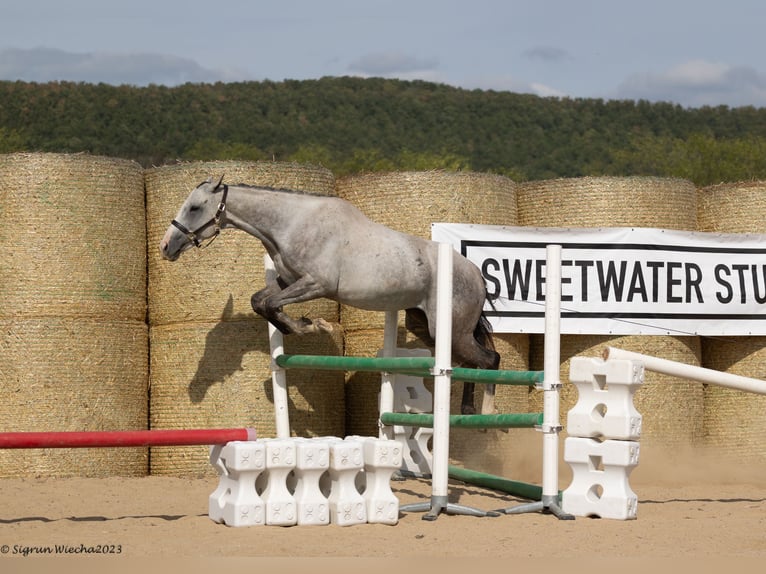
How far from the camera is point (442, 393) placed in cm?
690

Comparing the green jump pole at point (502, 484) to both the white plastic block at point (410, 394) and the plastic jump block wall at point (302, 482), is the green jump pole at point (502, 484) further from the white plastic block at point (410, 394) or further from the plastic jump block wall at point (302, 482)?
the plastic jump block wall at point (302, 482)

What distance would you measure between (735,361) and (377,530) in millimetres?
→ 4388

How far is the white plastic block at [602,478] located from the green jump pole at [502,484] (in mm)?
214

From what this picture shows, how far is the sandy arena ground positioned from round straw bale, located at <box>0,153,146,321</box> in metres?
1.25

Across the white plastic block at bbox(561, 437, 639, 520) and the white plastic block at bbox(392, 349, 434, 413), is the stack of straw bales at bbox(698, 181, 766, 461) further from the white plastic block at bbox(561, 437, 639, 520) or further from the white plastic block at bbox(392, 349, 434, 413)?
the white plastic block at bbox(561, 437, 639, 520)

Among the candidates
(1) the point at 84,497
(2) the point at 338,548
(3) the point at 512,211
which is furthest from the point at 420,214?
(2) the point at 338,548

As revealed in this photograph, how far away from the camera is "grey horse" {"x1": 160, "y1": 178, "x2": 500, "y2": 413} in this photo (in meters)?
8.02

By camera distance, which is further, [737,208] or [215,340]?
[737,208]

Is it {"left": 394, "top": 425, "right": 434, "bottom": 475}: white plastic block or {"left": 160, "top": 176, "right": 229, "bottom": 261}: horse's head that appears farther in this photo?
{"left": 394, "top": 425, "right": 434, "bottom": 475}: white plastic block

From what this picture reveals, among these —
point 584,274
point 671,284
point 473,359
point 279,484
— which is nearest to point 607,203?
point 584,274

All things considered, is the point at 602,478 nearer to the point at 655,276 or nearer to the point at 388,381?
the point at 388,381

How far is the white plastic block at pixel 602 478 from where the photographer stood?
695 centimetres

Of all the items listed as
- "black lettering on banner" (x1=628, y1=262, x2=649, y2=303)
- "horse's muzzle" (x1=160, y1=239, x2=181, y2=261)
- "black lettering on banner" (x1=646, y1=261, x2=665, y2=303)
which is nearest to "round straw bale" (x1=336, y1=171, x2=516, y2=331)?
"black lettering on banner" (x1=628, y1=262, x2=649, y2=303)

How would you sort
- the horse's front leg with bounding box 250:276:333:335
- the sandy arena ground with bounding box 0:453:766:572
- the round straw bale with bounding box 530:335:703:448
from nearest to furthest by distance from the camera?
the sandy arena ground with bounding box 0:453:766:572
the horse's front leg with bounding box 250:276:333:335
the round straw bale with bounding box 530:335:703:448
